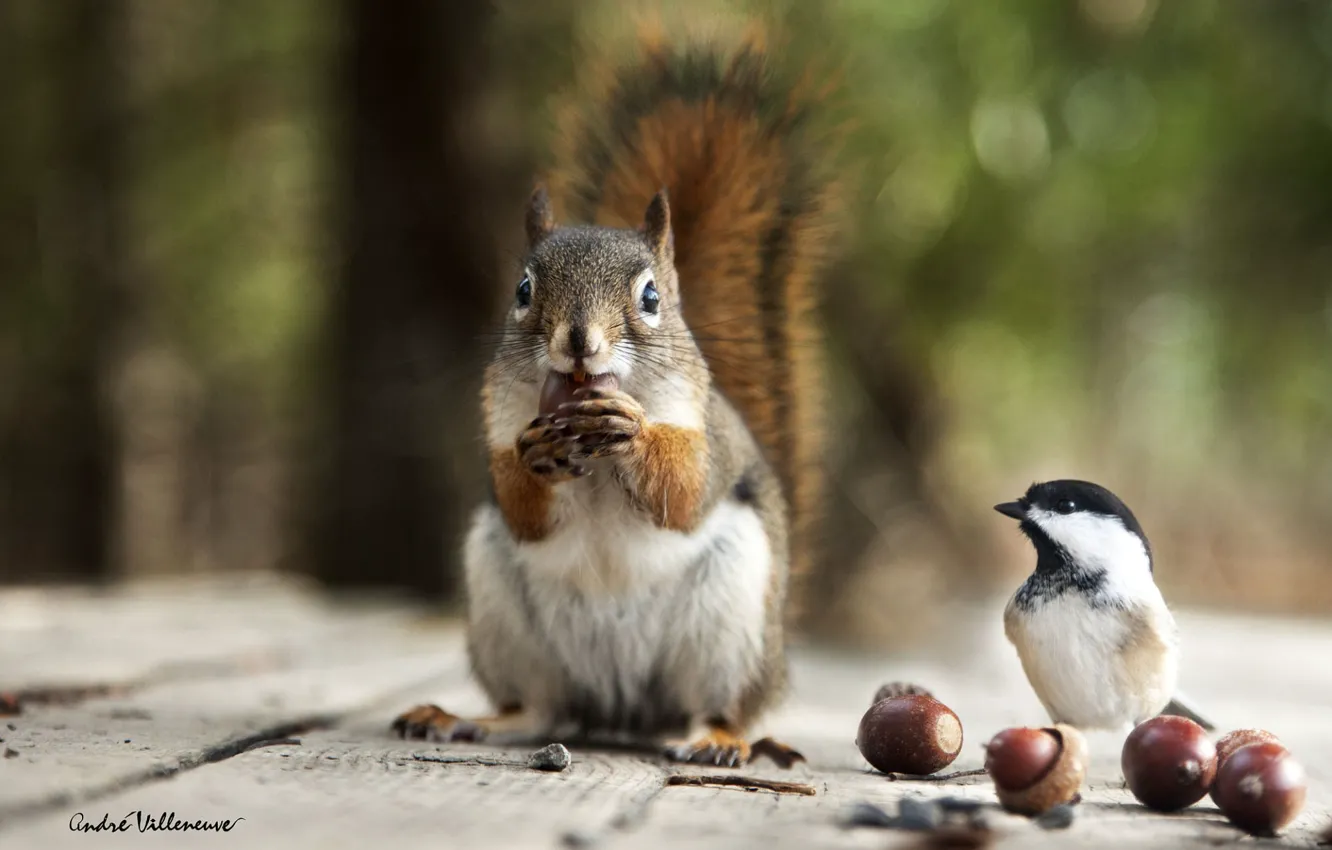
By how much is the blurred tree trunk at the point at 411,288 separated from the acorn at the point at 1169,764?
8.15ft

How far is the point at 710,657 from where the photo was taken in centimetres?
151

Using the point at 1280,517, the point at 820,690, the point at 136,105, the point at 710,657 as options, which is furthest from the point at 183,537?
the point at 710,657

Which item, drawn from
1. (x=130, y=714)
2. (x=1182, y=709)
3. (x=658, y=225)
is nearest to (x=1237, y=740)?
(x=1182, y=709)

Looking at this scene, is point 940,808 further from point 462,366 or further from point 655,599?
point 462,366

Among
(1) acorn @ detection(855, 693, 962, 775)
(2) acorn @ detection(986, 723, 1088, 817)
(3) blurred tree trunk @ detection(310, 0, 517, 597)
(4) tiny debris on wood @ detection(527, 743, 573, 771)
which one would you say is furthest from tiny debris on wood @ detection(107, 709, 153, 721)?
(3) blurred tree trunk @ detection(310, 0, 517, 597)

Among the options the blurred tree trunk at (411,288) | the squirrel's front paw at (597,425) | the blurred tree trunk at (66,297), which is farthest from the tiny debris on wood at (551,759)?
the blurred tree trunk at (66,297)

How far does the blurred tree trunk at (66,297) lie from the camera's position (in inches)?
221

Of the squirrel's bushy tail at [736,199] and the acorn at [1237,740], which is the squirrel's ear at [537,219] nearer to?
Result: the squirrel's bushy tail at [736,199]

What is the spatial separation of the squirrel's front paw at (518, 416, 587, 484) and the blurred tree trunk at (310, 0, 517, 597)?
7.00 feet

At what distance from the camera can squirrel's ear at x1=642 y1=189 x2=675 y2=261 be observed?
1.63m

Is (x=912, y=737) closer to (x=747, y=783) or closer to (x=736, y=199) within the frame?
(x=747, y=783)

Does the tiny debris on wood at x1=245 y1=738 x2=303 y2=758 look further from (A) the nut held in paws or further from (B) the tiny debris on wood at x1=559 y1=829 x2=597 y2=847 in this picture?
(B) the tiny debris on wood at x1=559 y1=829 x2=597 y2=847
